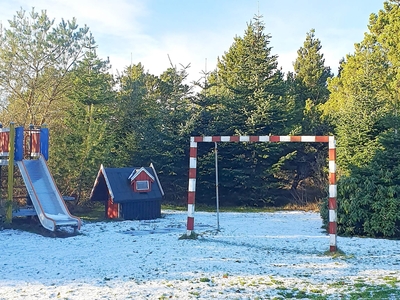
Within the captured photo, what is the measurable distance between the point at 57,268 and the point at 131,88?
1666cm

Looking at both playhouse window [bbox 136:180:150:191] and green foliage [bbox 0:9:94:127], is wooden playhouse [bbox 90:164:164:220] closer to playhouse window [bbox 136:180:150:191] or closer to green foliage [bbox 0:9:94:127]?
playhouse window [bbox 136:180:150:191]

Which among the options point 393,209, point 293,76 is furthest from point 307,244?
point 293,76

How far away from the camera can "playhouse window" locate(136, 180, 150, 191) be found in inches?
566

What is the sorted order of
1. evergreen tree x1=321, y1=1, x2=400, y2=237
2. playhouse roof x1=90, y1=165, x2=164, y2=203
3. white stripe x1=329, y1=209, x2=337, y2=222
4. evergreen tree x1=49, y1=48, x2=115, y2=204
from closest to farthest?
white stripe x1=329, y1=209, x2=337, y2=222
evergreen tree x1=321, y1=1, x2=400, y2=237
playhouse roof x1=90, y1=165, x2=164, y2=203
evergreen tree x1=49, y1=48, x2=115, y2=204

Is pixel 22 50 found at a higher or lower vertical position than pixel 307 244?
higher

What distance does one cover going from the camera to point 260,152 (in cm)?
2031

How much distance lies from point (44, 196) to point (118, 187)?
2.77 metres

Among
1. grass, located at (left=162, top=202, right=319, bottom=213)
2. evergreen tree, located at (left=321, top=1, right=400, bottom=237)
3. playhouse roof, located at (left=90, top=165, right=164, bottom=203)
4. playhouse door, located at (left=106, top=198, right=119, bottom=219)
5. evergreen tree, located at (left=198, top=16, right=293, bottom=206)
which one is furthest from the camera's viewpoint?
evergreen tree, located at (left=198, top=16, right=293, bottom=206)

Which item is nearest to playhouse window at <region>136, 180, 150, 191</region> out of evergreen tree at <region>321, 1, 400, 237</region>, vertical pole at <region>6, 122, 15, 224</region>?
vertical pole at <region>6, 122, 15, 224</region>

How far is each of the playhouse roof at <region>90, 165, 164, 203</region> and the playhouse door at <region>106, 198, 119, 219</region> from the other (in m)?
0.27

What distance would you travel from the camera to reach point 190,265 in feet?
24.5

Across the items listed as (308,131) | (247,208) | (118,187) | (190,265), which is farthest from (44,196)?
(308,131)

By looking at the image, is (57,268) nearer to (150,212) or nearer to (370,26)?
(150,212)

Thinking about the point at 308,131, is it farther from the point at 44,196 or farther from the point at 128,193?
the point at 44,196
